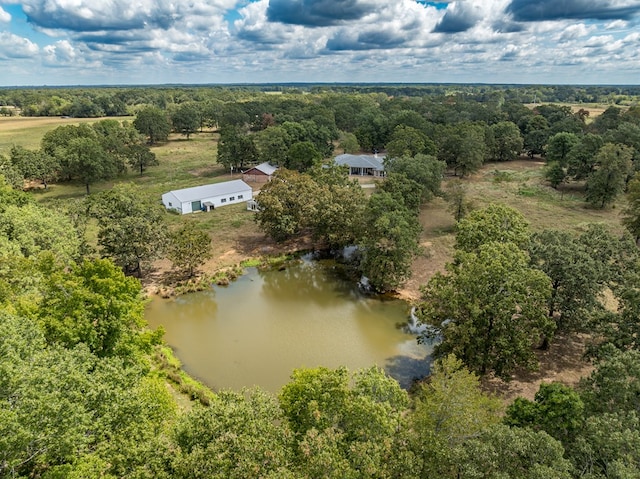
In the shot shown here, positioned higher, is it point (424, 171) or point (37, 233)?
point (424, 171)

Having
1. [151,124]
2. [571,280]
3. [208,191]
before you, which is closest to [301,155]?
[208,191]

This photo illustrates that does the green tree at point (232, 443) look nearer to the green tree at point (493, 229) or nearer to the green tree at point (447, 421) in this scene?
the green tree at point (447, 421)

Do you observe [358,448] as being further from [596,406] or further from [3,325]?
[3,325]

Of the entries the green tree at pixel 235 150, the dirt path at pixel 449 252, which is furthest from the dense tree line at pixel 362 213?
the green tree at pixel 235 150

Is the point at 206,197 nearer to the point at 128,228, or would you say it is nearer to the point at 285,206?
the point at 285,206

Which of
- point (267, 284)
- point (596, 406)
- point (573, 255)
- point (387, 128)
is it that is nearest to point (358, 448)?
point (596, 406)

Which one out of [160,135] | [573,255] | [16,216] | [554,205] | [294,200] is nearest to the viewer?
[573,255]

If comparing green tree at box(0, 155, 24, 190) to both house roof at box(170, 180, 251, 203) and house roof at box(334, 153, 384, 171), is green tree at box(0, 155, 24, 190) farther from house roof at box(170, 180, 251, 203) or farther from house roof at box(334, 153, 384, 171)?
house roof at box(334, 153, 384, 171)
